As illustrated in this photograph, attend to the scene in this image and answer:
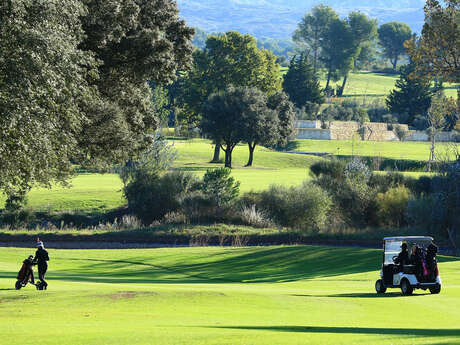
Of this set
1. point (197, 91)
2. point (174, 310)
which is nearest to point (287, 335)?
point (174, 310)

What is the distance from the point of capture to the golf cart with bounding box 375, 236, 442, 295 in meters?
20.5

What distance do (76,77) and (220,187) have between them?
112ft

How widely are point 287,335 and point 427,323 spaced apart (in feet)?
12.3

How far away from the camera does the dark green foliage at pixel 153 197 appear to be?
55938mm

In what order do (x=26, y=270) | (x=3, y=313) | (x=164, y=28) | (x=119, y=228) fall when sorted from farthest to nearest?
(x=119, y=228) < (x=164, y=28) < (x=26, y=270) < (x=3, y=313)

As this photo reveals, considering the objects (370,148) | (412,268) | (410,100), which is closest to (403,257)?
(412,268)

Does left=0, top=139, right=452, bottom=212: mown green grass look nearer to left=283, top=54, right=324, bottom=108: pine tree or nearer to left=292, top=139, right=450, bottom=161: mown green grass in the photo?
left=292, top=139, right=450, bottom=161: mown green grass

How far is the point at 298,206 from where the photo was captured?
5303 centimetres

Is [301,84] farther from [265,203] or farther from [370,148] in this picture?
[265,203]

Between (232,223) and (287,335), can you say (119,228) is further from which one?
(287,335)

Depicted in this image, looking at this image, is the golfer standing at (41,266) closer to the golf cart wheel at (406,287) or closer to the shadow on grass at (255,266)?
the shadow on grass at (255,266)

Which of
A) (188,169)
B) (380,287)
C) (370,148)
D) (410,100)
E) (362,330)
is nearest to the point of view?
(362,330)

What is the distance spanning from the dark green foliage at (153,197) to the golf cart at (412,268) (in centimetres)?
3519

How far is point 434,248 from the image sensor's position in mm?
20344
